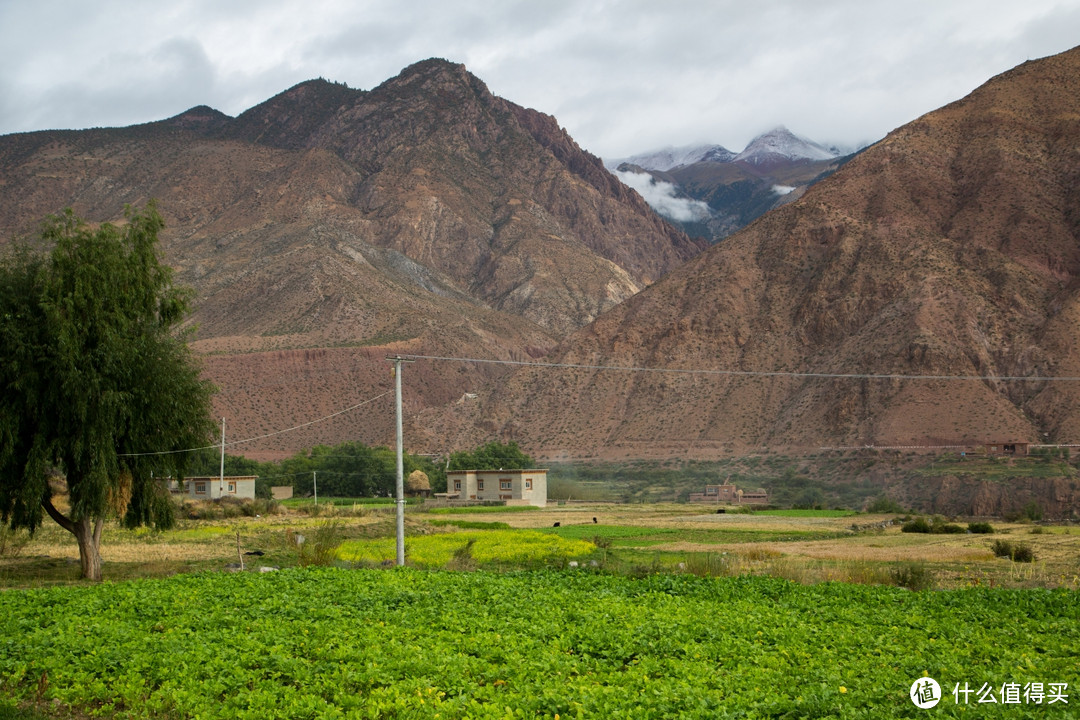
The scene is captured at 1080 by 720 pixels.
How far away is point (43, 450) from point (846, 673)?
2243 cm

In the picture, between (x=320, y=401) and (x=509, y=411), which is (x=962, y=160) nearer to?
(x=509, y=411)

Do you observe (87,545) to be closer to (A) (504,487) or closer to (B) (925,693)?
(B) (925,693)

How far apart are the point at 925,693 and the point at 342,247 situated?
134m

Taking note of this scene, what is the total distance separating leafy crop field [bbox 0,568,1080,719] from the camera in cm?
1041

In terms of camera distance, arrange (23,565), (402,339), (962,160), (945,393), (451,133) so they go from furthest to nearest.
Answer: (451,133)
(402,339)
(962,160)
(945,393)
(23,565)

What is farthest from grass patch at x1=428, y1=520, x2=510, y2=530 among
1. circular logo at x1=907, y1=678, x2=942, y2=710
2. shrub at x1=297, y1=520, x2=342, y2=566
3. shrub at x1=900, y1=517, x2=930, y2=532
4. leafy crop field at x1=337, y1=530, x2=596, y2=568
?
circular logo at x1=907, y1=678, x2=942, y2=710

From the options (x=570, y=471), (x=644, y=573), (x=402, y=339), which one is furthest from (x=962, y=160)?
(x=644, y=573)

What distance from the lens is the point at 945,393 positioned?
72.3m

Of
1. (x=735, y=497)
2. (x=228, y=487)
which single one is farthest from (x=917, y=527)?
(x=228, y=487)

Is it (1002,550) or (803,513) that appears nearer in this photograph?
(1002,550)

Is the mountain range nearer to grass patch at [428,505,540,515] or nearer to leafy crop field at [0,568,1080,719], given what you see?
grass patch at [428,505,540,515]

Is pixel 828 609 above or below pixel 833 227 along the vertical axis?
below

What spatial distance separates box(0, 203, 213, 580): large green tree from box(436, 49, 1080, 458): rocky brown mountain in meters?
43.5

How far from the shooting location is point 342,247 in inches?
5433
